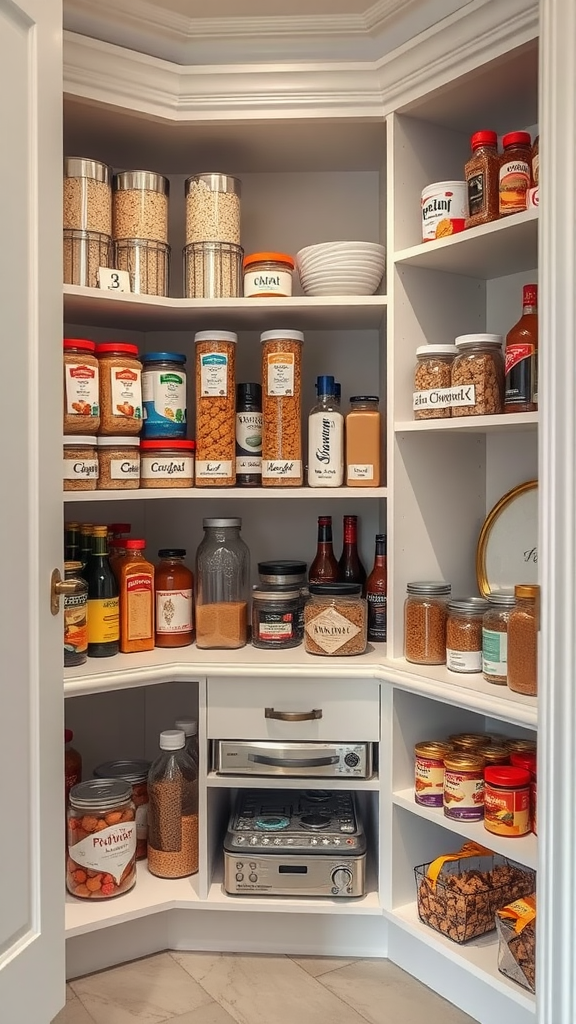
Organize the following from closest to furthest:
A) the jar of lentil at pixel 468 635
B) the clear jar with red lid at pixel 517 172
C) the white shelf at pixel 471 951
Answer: the white shelf at pixel 471 951 < the clear jar with red lid at pixel 517 172 < the jar of lentil at pixel 468 635

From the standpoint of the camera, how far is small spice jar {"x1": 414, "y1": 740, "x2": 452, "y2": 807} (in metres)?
1.80

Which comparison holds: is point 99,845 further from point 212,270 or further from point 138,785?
point 212,270

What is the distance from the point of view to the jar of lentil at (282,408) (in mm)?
1962

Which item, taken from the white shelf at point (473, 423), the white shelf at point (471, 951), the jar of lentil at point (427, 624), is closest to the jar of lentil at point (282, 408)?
the white shelf at point (473, 423)

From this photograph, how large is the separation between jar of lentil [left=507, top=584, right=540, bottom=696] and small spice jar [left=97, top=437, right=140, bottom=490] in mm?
924

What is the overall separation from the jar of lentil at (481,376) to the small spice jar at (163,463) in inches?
26.6

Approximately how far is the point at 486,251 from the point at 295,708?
1107mm

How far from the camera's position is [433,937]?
1.73 meters

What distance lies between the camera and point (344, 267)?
1935mm

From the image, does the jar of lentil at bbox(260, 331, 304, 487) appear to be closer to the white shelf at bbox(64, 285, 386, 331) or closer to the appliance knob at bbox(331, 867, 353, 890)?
the white shelf at bbox(64, 285, 386, 331)

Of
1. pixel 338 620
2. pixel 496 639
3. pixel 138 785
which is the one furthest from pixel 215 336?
pixel 138 785

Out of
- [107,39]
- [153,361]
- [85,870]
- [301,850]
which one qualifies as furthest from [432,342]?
[85,870]
